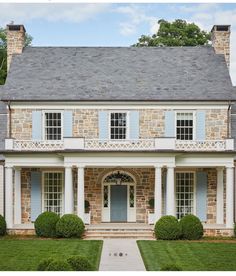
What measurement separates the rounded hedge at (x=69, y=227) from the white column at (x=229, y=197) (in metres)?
7.26

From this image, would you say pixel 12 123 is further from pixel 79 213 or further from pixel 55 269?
pixel 55 269

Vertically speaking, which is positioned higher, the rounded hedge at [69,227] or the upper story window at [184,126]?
the upper story window at [184,126]

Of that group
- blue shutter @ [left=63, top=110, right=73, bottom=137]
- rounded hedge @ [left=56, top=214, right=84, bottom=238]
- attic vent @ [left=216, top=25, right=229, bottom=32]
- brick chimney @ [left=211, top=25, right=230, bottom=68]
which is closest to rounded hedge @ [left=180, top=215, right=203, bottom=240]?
rounded hedge @ [left=56, top=214, right=84, bottom=238]

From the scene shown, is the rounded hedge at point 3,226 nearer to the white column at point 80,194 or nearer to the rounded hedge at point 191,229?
the white column at point 80,194

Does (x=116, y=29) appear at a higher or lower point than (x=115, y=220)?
higher

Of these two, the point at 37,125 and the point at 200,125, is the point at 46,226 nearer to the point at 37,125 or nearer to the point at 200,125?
the point at 37,125

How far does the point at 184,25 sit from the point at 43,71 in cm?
2126

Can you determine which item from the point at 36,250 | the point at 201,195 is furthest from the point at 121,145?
the point at 36,250

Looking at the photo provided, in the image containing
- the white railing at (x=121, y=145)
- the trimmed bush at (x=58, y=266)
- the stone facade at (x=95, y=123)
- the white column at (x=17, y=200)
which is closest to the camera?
the trimmed bush at (x=58, y=266)

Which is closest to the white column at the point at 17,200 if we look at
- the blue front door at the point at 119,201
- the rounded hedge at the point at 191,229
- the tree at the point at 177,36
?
the blue front door at the point at 119,201

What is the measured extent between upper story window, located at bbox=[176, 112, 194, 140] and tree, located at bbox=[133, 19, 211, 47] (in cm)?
1982

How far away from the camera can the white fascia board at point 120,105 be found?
31.6m

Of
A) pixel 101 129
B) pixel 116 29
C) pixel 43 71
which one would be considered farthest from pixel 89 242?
pixel 116 29

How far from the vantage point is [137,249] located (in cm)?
2489
